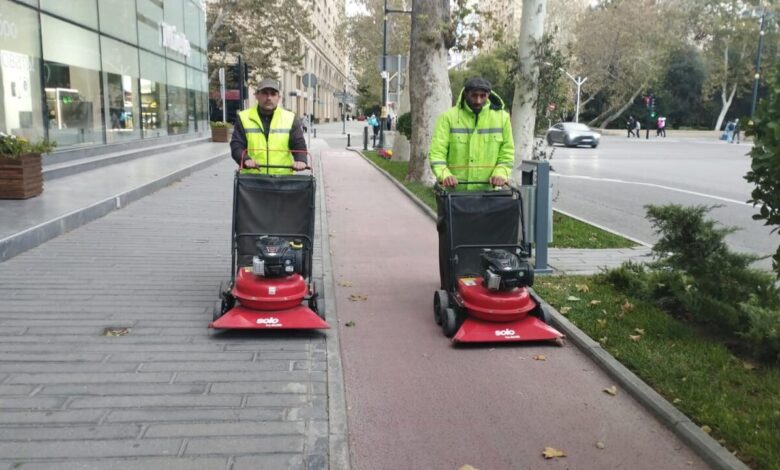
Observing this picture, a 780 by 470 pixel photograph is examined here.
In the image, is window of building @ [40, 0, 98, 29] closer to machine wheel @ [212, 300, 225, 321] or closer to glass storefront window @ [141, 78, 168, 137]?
glass storefront window @ [141, 78, 168, 137]

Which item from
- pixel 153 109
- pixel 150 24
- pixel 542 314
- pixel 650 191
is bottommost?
pixel 542 314

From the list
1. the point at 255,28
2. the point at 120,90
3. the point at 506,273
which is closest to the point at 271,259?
the point at 506,273

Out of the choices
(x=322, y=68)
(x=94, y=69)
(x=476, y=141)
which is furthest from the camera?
(x=322, y=68)

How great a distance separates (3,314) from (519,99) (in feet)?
25.8

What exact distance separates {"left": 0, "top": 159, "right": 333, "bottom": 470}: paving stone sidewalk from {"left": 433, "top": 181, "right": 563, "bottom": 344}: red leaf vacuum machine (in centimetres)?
114

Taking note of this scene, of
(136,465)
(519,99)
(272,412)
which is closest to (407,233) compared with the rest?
(519,99)

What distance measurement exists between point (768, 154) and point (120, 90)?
19075mm

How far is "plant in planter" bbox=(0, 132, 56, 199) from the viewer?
9.70m

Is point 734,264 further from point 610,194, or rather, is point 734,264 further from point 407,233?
point 610,194

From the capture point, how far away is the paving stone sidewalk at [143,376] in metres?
3.44

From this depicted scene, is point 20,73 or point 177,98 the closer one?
point 20,73

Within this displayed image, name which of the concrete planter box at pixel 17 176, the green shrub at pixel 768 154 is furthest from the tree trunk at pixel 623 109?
the green shrub at pixel 768 154

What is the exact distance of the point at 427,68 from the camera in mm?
15109

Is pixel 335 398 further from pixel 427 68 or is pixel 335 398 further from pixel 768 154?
pixel 427 68
